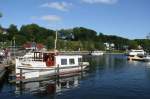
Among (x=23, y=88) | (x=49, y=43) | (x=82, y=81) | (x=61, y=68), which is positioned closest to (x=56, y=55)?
(x=61, y=68)

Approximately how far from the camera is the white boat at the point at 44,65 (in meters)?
54.5

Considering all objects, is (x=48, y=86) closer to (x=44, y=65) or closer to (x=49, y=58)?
(x=44, y=65)

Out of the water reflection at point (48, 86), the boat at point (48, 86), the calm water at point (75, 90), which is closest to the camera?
the calm water at point (75, 90)

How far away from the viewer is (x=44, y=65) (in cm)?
5709

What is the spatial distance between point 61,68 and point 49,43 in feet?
445

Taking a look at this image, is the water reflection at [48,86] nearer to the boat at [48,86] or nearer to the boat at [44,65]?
the boat at [48,86]

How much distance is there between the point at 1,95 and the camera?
142 ft

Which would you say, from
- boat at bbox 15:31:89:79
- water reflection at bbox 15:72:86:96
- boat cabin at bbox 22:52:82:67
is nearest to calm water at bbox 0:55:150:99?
water reflection at bbox 15:72:86:96

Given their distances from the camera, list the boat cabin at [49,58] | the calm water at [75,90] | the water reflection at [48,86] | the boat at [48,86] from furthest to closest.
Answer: the boat cabin at [49,58]
the boat at [48,86]
the water reflection at [48,86]
the calm water at [75,90]

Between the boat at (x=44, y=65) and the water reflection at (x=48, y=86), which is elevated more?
the boat at (x=44, y=65)

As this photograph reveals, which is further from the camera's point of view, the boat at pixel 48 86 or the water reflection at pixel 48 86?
the boat at pixel 48 86

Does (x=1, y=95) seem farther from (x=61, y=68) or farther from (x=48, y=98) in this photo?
(x=61, y=68)

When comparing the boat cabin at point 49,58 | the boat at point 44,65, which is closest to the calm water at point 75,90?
the boat at point 44,65

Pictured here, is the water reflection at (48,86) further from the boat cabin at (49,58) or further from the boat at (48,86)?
the boat cabin at (49,58)
